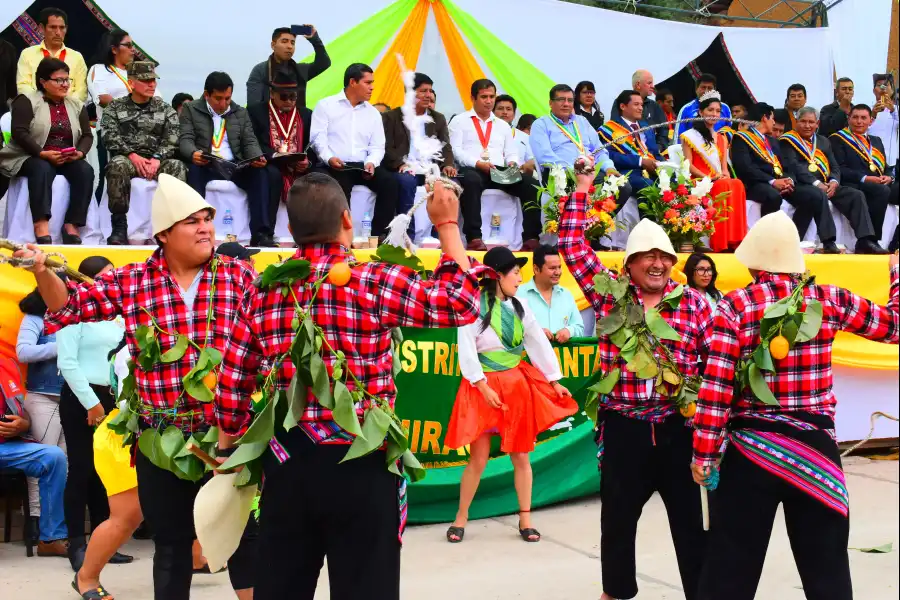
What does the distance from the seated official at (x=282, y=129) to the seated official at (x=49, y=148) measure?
1329 millimetres

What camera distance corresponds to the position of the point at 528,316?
6188 mm

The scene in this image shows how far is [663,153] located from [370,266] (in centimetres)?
766

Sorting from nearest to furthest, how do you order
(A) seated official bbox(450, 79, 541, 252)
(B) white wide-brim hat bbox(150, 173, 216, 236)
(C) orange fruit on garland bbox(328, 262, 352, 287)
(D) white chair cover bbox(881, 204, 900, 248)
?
(C) orange fruit on garland bbox(328, 262, 352, 287) < (B) white wide-brim hat bbox(150, 173, 216, 236) < (A) seated official bbox(450, 79, 541, 252) < (D) white chair cover bbox(881, 204, 900, 248)

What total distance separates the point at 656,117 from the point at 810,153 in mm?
1712

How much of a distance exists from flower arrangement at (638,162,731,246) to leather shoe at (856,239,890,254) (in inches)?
95.8

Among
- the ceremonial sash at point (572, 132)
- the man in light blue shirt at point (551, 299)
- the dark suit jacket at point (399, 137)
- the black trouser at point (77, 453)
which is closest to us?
the black trouser at point (77, 453)

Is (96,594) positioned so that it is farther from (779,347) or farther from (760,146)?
(760,146)

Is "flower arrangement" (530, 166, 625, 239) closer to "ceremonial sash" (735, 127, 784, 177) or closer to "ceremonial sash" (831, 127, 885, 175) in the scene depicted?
"ceremonial sash" (735, 127, 784, 177)

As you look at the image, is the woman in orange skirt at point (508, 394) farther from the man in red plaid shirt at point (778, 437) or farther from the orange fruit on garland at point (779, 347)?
the orange fruit on garland at point (779, 347)

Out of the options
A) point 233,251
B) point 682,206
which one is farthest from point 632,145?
point 233,251

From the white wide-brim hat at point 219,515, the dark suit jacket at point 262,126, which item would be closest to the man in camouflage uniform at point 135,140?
the dark suit jacket at point 262,126

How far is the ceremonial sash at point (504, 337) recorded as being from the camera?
6176 millimetres

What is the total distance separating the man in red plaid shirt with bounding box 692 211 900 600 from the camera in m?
3.55

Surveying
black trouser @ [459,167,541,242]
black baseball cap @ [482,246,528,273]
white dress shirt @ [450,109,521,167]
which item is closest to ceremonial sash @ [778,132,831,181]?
black trouser @ [459,167,541,242]
